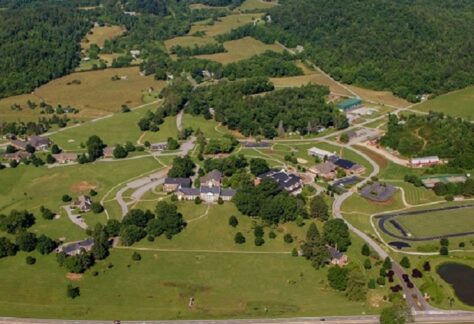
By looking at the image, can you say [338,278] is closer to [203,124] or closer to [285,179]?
[285,179]

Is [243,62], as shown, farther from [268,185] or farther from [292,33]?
[268,185]

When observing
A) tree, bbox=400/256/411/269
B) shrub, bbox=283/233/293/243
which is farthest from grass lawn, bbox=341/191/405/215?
tree, bbox=400/256/411/269

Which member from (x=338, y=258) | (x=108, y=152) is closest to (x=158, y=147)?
(x=108, y=152)

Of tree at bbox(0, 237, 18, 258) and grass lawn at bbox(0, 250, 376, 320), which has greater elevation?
grass lawn at bbox(0, 250, 376, 320)

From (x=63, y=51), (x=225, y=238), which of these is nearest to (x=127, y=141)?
(x=225, y=238)

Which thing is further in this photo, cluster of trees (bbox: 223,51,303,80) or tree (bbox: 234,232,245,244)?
cluster of trees (bbox: 223,51,303,80)

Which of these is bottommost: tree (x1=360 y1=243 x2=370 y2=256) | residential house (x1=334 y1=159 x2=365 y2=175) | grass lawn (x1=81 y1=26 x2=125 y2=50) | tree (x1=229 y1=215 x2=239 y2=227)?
grass lawn (x1=81 y1=26 x2=125 y2=50)

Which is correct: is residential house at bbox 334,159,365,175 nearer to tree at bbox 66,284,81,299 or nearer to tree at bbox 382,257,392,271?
tree at bbox 382,257,392,271
